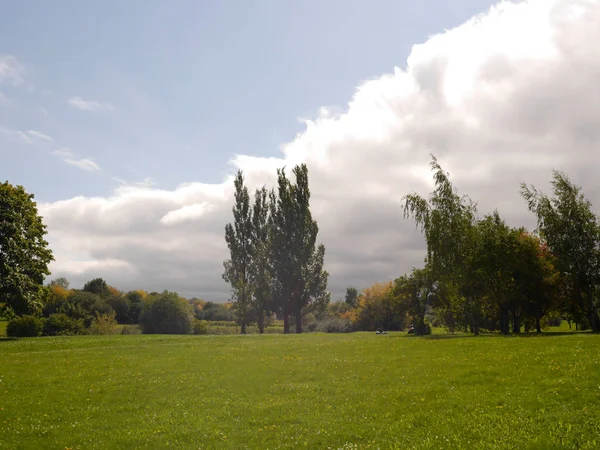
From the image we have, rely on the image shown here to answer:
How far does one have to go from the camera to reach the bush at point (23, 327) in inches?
2461

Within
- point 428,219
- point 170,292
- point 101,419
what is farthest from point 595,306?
point 170,292

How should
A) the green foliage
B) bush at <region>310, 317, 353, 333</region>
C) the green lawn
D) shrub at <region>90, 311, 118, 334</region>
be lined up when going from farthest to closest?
1. bush at <region>310, 317, 353, 333</region>
2. the green foliage
3. shrub at <region>90, 311, 118, 334</region>
4. the green lawn

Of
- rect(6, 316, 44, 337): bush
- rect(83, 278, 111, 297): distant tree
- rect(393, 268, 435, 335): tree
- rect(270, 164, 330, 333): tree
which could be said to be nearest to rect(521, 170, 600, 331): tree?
rect(393, 268, 435, 335): tree

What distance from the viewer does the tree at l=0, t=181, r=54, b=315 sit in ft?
157

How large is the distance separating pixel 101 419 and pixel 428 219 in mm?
41077

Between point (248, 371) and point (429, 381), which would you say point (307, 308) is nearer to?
point (248, 371)

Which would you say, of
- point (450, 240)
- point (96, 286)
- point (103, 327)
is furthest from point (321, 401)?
point (96, 286)

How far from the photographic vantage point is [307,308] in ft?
266

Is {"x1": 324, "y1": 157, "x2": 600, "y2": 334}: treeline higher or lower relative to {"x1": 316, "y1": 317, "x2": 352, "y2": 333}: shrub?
higher

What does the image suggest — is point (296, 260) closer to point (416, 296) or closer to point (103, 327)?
point (416, 296)

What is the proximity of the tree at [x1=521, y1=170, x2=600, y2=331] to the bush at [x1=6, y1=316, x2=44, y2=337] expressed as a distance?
75.8 m

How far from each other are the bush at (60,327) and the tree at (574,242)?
254 feet

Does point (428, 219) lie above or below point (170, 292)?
above

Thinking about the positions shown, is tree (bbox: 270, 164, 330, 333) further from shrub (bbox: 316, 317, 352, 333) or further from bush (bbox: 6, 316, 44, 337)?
bush (bbox: 6, 316, 44, 337)
